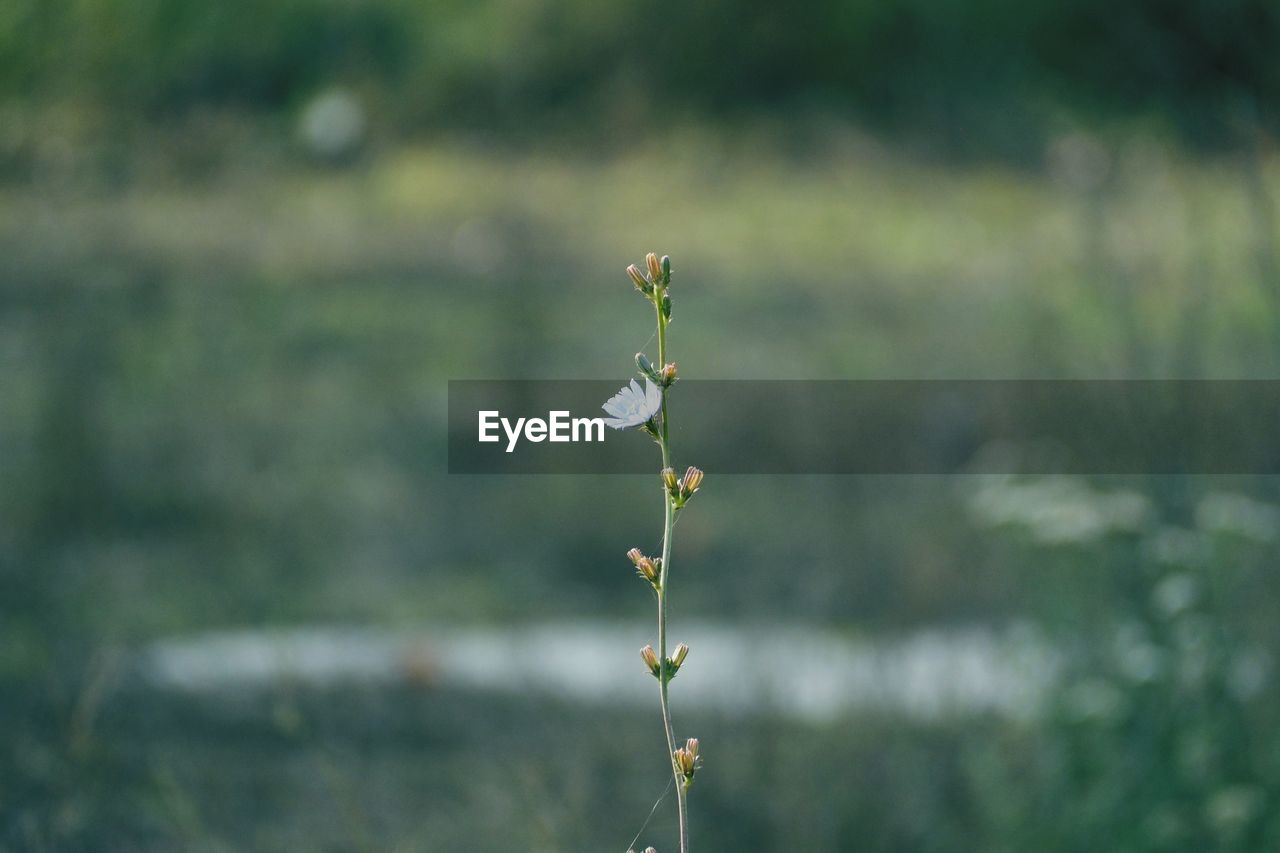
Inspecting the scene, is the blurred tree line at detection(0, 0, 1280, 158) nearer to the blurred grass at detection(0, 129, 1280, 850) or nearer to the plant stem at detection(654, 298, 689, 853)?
the blurred grass at detection(0, 129, 1280, 850)

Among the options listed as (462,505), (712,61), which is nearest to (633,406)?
(462,505)

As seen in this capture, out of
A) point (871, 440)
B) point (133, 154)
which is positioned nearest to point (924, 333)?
point (871, 440)

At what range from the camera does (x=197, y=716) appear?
3.72 ft

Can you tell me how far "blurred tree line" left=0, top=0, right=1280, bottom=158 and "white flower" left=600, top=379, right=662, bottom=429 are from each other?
1.47 meters

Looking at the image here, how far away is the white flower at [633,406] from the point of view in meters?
0.21

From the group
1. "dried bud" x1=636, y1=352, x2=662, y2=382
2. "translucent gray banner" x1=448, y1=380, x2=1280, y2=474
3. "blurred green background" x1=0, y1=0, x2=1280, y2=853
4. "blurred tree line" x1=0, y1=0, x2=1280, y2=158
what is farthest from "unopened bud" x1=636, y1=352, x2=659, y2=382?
"translucent gray banner" x1=448, y1=380, x2=1280, y2=474

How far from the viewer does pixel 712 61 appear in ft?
17.0

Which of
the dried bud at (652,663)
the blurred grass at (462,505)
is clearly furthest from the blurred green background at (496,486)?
the dried bud at (652,663)

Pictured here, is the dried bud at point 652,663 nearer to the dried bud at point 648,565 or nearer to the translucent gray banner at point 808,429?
the dried bud at point 648,565

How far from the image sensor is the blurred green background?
97cm

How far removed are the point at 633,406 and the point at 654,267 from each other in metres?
0.02

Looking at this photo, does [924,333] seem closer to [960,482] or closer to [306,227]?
[960,482]

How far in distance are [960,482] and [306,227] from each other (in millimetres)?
1529

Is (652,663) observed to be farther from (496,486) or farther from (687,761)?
(496,486)
